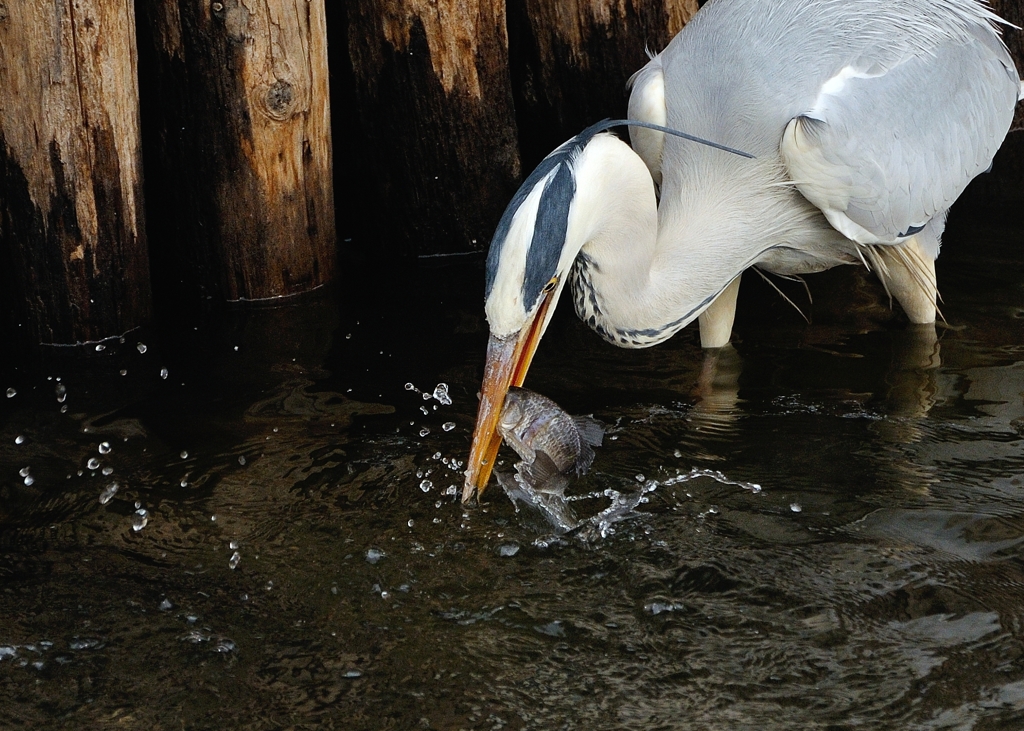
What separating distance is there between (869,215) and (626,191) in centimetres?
97

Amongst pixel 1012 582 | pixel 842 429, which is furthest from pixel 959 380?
pixel 1012 582

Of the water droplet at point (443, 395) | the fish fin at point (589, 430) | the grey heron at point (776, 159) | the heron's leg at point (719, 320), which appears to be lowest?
the water droplet at point (443, 395)

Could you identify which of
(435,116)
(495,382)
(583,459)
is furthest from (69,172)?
(583,459)

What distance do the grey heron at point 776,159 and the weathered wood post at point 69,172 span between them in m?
1.76

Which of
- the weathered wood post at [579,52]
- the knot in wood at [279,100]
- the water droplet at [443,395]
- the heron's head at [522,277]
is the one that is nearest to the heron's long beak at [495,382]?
the heron's head at [522,277]

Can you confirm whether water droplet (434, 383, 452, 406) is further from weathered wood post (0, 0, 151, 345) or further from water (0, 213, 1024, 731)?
weathered wood post (0, 0, 151, 345)

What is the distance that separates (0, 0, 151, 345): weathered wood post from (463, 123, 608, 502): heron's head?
1823mm

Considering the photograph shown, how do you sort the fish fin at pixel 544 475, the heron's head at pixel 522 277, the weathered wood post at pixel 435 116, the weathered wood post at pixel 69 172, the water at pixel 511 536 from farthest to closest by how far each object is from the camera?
the weathered wood post at pixel 435 116
the weathered wood post at pixel 69 172
the fish fin at pixel 544 475
the heron's head at pixel 522 277
the water at pixel 511 536

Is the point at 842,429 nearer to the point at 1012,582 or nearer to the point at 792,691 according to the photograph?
the point at 1012,582

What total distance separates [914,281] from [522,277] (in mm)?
2167

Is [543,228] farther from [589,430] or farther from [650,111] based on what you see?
[650,111]

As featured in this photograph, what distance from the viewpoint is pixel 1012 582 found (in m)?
3.22

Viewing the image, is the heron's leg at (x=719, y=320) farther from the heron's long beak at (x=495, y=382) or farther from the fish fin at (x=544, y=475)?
the fish fin at (x=544, y=475)

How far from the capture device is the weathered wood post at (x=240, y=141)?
4574mm
